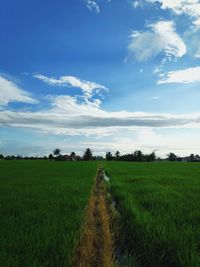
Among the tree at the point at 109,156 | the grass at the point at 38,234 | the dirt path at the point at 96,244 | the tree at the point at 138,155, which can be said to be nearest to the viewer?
the grass at the point at 38,234

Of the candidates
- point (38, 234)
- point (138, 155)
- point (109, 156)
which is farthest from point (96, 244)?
point (109, 156)

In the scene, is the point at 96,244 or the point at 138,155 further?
the point at 138,155

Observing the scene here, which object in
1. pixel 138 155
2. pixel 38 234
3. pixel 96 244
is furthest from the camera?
pixel 138 155

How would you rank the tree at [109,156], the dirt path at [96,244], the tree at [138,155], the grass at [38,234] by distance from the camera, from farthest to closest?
the tree at [109,156] < the tree at [138,155] < the dirt path at [96,244] < the grass at [38,234]

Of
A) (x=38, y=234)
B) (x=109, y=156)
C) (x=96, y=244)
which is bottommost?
(x=96, y=244)

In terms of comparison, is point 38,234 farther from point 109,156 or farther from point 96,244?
point 109,156

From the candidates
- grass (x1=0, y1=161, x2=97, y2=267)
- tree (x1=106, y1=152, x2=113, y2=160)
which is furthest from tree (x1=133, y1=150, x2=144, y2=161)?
grass (x1=0, y1=161, x2=97, y2=267)

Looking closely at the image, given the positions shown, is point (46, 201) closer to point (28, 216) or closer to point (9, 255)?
point (28, 216)

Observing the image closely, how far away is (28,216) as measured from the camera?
6.23m

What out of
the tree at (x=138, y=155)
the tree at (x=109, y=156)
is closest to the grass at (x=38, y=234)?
the tree at (x=138, y=155)

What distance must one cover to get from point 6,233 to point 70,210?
95.9 inches

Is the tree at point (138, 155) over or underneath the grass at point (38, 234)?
over

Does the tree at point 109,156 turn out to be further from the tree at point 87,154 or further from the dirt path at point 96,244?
the dirt path at point 96,244

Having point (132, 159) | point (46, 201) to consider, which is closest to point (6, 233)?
point (46, 201)
